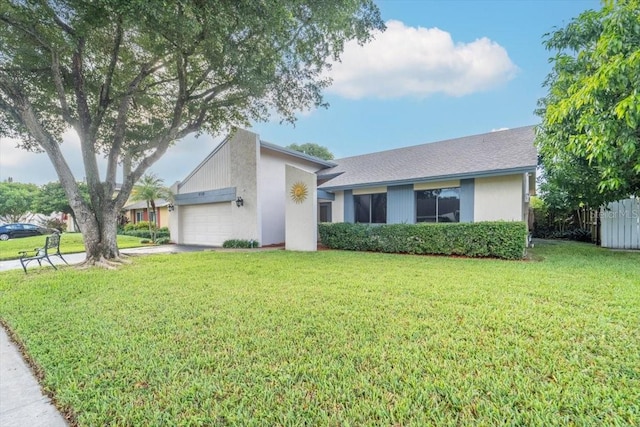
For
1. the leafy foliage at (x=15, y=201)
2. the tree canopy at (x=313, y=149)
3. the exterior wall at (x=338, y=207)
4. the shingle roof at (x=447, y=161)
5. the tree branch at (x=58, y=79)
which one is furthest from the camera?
the tree canopy at (x=313, y=149)

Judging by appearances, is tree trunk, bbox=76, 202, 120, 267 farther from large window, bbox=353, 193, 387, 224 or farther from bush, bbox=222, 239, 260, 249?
large window, bbox=353, 193, 387, 224

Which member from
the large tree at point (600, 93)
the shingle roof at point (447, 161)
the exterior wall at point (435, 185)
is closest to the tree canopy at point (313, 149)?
the shingle roof at point (447, 161)

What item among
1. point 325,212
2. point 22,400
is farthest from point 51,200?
point 22,400

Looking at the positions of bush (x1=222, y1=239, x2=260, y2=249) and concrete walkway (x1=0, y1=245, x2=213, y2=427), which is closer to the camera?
concrete walkway (x1=0, y1=245, x2=213, y2=427)

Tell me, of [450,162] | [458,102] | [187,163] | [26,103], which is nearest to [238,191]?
[187,163]

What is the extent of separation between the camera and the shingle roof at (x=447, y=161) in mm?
10758

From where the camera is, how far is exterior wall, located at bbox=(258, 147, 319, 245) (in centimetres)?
1443

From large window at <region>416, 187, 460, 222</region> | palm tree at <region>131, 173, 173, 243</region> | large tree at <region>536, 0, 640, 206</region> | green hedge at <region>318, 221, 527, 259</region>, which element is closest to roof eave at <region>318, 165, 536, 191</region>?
large window at <region>416, 187, 460, 222</region>

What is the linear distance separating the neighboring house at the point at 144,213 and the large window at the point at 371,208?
18.9 metres

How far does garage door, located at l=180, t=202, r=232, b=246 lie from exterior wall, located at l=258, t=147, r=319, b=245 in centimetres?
217

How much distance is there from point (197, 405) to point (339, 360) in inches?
51.7

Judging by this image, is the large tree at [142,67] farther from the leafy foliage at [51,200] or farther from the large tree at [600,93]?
the leafy foliage at [51,200]

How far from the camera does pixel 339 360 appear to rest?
2.94 m

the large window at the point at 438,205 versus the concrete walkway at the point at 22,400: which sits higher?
the large window at the point at 438,205
